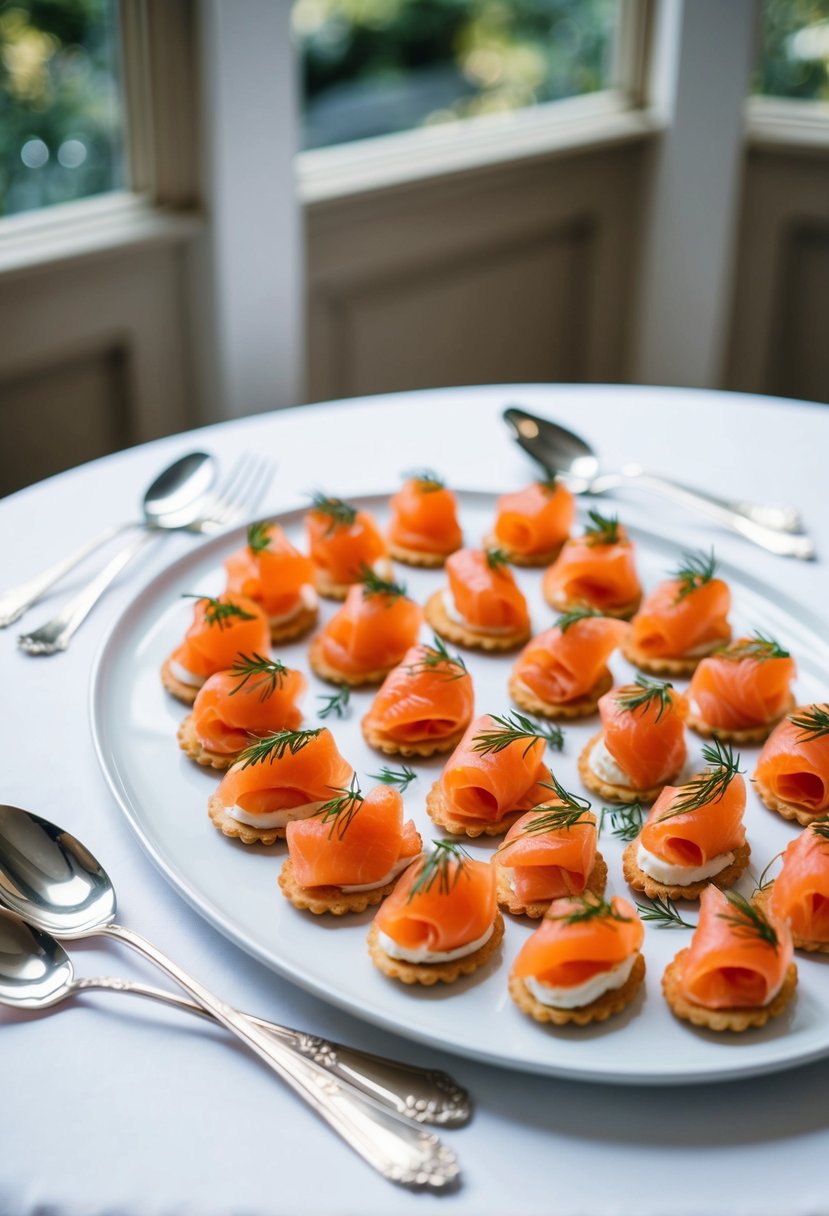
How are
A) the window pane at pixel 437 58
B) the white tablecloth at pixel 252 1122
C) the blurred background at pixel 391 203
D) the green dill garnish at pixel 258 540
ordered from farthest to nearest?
the window pane at pixel 437 58
the blurred background at pixel 391 203
the green dill garnish at pixel 258 540
the white tablecloth at pixel 252 1122

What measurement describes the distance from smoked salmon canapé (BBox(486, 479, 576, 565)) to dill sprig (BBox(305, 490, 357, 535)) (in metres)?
0.24

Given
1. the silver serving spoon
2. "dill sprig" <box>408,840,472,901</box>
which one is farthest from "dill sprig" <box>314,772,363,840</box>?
the silver serving spoon

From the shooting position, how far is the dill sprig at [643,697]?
1.44m

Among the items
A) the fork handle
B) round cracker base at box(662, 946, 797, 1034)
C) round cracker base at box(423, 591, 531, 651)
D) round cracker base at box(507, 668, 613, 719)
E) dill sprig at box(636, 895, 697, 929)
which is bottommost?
round cracker base at box(507, 668, 613, 719)

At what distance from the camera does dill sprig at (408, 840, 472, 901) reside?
113 cm

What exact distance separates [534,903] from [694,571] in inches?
28.3

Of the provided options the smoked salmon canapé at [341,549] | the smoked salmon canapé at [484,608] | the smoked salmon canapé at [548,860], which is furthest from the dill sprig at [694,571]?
the smoked salmon canapé at [548,860]

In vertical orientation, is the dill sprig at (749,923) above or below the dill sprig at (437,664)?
above

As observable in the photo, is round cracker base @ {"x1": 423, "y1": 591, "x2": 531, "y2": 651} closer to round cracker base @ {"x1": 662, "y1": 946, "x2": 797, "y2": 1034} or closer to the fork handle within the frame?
the fork handle

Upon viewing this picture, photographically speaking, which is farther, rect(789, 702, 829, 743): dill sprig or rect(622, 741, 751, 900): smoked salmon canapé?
rect(789, 702, 829, 743): dill sprig

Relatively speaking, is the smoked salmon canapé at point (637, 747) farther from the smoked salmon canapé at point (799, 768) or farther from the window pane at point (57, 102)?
the window pane at point (57, 102)

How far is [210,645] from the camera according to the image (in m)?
1.56

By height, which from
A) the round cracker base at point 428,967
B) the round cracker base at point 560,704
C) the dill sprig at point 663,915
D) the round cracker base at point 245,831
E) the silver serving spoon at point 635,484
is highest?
the silver serving spoon at point 635,484

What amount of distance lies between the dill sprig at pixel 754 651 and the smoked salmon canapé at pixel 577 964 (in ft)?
1.74
